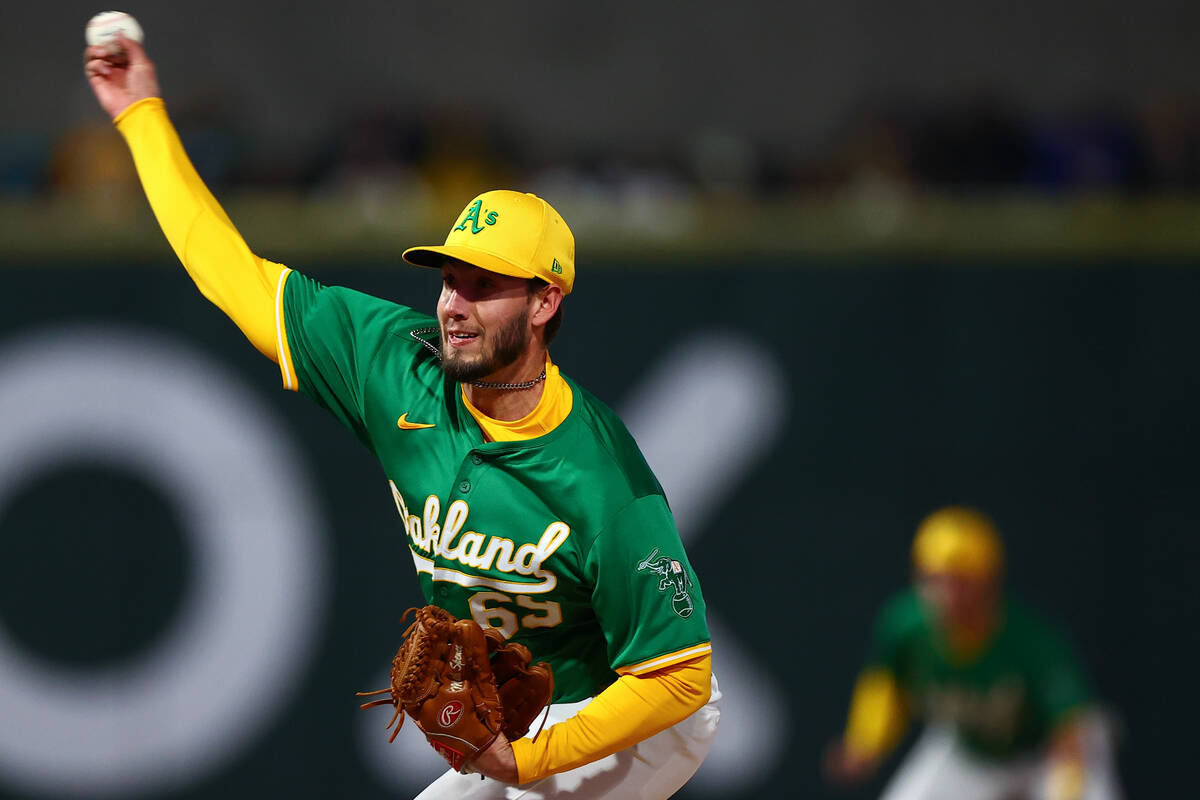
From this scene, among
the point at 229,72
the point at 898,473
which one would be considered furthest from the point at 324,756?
the point at 229,72

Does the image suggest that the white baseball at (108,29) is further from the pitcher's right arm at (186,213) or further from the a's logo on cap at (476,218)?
the a's logo on cap at (476,218)

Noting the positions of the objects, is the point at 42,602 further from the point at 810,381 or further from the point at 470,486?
the point at 470,486

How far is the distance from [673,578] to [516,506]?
463 millimetres

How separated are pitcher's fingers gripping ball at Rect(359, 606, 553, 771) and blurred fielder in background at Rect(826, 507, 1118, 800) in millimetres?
4591

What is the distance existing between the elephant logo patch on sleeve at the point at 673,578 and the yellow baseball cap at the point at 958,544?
4586mm

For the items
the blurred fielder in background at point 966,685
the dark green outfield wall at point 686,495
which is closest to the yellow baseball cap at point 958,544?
the blurred fielder in background at point 966,685

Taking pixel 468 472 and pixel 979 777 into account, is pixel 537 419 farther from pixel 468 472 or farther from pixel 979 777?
pixel 979 777

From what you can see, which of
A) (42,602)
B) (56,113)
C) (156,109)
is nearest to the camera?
(156,109)

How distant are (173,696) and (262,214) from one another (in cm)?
275

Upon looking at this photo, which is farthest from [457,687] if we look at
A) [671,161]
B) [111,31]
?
[671,161]

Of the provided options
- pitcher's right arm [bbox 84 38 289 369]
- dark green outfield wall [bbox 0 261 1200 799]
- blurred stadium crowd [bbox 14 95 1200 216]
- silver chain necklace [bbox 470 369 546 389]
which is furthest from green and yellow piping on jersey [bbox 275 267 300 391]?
blurred stadium crowd [bbox 14 95 1200 216]

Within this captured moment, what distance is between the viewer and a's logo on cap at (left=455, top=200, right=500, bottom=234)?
387 cm

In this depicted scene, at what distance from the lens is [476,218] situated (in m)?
3.89

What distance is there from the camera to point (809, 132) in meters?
11.6
